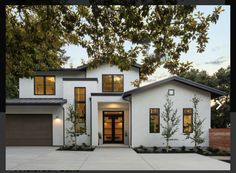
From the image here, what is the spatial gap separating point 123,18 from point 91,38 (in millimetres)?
1947

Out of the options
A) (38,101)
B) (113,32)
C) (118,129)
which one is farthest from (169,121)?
(113,32)

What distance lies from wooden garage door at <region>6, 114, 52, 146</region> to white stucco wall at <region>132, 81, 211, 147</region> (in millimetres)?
6292

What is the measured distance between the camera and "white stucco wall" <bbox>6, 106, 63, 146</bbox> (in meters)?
25.5

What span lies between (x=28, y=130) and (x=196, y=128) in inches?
450

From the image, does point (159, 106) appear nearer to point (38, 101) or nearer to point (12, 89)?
point (38, 101)

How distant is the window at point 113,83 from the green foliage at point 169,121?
4.15 metres

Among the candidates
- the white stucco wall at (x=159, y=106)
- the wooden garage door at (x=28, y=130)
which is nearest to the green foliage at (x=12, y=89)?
the wooden garage door at (x=28, y=130)

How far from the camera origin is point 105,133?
26312 mm

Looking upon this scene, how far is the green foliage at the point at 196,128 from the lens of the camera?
851 inches

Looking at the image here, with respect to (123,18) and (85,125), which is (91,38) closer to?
(123,18)

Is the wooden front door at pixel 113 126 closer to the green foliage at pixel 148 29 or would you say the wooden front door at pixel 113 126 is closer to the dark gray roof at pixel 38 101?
the dark gray roof at pixel 38 101

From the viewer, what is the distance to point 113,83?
26.7 metres

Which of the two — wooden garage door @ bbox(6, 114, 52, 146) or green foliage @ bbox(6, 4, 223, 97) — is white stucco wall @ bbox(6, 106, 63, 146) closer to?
wooden garage door @ bbox(6, 114, 52, 146)

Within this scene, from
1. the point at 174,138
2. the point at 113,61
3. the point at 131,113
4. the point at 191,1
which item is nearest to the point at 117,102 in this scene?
the point at 131,113
